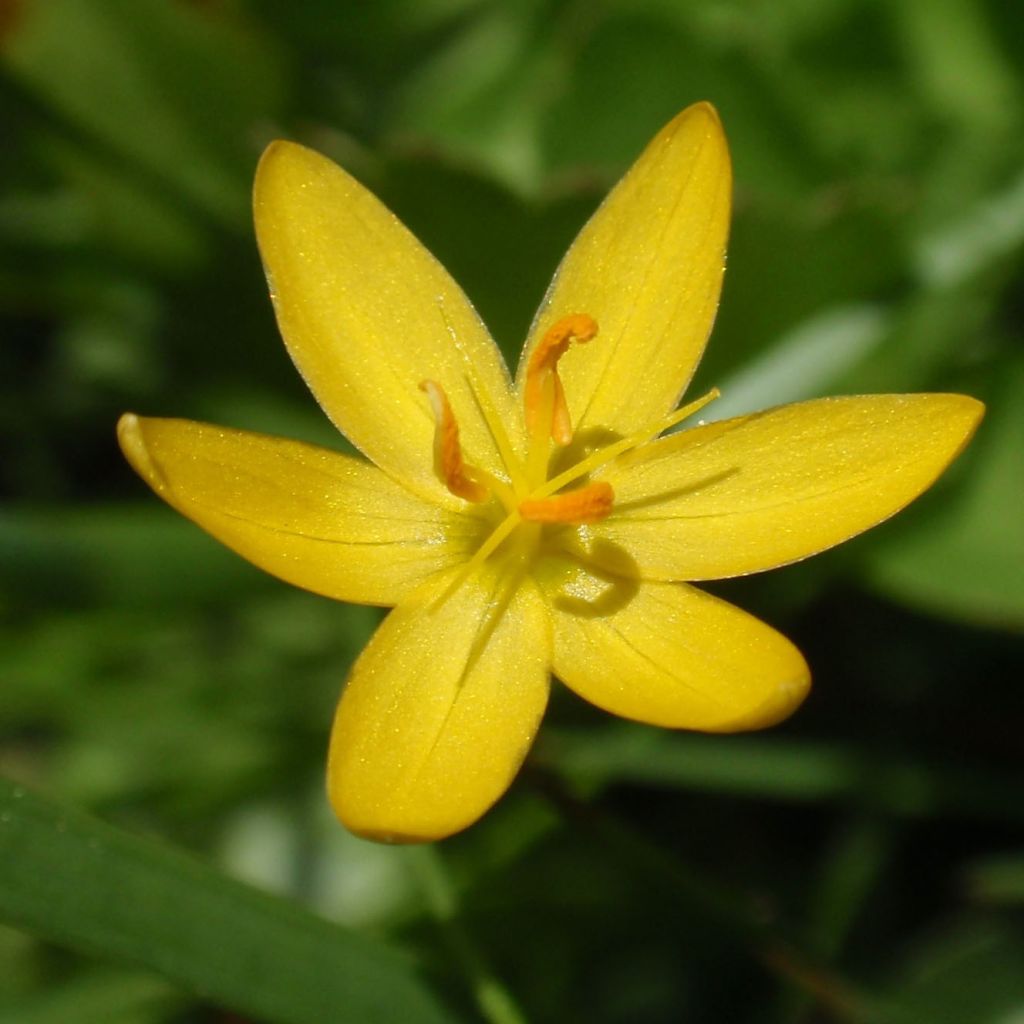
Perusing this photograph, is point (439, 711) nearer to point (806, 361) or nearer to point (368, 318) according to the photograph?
point (368, 318)

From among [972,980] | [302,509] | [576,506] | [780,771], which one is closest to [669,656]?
[576,506]

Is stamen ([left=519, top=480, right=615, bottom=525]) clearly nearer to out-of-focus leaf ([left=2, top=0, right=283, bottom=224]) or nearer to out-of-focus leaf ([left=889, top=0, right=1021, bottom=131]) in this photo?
out-of-focus leaf ([left=2, top=0, right=283, bottom=224])

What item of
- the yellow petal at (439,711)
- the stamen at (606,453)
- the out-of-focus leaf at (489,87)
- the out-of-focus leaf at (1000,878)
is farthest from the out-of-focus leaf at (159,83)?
the out-of-focus leaf at (1000,878)

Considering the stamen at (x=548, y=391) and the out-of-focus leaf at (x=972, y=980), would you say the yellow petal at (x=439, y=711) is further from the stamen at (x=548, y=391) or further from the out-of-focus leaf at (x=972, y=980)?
the out-of-focus leaf at (x=972, y=980)

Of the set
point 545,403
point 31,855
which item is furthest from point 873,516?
point 31,855

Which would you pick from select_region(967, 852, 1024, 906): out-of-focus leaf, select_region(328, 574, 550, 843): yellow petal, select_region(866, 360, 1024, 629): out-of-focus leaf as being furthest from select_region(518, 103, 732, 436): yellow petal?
select_region(967, 852, 1024, 906): out-of-focus leaf

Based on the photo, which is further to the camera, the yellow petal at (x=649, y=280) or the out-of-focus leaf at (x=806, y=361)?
the out-of-focus leaf at (x=806, y=361)
